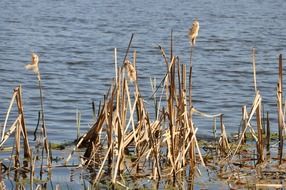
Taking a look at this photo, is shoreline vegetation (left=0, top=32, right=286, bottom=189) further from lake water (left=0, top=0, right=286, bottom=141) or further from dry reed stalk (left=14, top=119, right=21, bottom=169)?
lake water (left=0, top=0, right=286, bottom=141)

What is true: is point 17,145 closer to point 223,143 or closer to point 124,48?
point 223,143

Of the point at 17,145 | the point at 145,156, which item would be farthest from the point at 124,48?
the point at 17,145

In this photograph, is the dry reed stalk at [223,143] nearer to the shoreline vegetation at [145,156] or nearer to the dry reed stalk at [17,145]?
the shoreline vegetation at [145,156]

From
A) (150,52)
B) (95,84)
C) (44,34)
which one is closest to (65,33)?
(44,34)

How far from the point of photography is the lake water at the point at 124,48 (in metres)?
12.7

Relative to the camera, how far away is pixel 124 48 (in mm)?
19297

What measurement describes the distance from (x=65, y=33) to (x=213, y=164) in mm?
14254

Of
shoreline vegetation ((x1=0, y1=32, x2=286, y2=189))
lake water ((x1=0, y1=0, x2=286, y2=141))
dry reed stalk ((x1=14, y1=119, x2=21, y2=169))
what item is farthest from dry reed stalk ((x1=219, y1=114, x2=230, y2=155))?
dry reed stalk ((x1=14, y1=119, x2=21, y2=169))

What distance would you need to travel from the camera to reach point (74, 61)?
1717cm

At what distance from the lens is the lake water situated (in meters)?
12.7

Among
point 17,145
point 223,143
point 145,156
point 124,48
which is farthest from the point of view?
point 124,48

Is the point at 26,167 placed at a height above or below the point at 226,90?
above

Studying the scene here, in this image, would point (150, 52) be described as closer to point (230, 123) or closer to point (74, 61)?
point (74, 61)

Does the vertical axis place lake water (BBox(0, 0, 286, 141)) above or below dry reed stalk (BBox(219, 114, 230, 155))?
below
